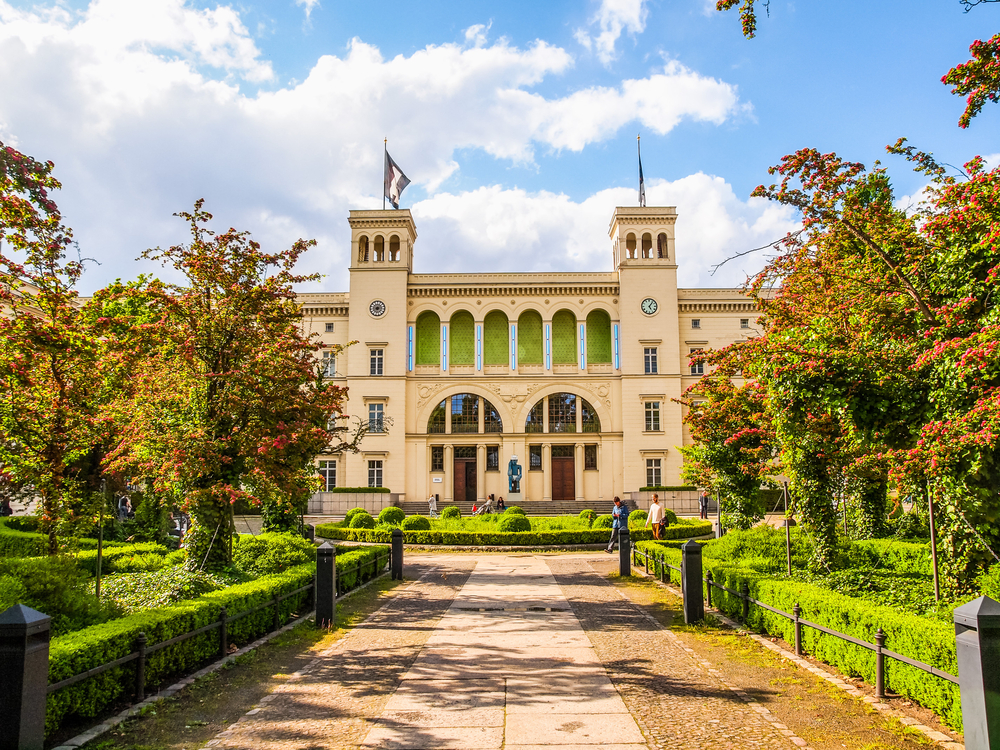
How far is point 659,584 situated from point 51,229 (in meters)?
13.1

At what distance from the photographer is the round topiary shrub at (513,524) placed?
25609mm

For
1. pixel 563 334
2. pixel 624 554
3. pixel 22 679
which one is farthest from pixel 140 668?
pixel 563 334

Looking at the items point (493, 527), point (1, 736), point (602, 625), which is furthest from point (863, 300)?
point (493, 527)

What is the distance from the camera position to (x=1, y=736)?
4945mm

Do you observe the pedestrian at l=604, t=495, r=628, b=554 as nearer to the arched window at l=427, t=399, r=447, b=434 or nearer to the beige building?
the beige building

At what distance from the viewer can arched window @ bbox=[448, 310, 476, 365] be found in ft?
149

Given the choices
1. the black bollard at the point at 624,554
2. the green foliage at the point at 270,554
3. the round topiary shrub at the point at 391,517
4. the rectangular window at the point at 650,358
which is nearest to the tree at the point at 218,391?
the green foliage at the point at 270,554

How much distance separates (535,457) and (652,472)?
24.4ft

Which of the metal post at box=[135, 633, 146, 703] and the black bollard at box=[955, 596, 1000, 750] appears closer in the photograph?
Result: the black bollard at box=[955, 596, 1000, 750]

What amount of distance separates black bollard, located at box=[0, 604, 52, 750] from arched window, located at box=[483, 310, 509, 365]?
4021 cm

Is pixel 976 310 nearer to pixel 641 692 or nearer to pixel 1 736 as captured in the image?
pixel 641 692

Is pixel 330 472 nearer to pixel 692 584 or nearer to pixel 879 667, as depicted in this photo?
pixel 692 584

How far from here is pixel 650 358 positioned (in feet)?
145

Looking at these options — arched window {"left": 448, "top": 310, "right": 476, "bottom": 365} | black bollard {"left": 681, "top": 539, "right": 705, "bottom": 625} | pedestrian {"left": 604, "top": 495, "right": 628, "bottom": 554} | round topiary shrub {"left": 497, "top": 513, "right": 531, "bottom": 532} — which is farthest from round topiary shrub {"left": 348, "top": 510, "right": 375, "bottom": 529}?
arched window {"left": 448, "top": 310, "right": 476, "bottom": 365}
